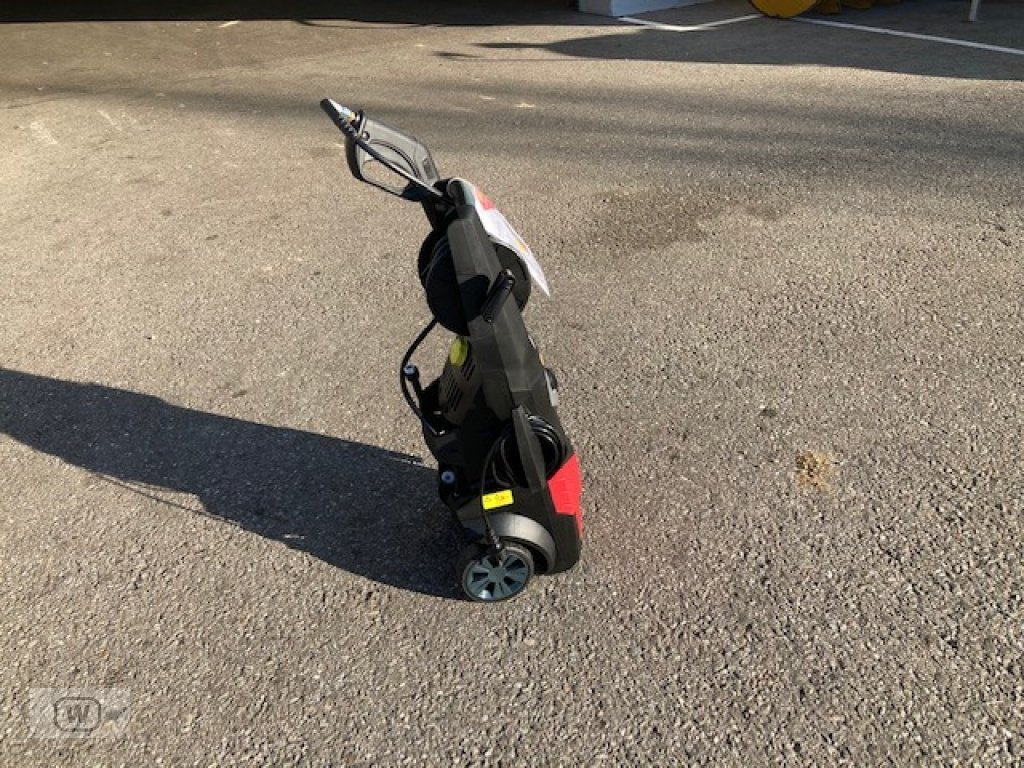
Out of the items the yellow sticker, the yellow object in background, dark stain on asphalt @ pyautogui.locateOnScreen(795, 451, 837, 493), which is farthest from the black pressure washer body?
the yellow object in background

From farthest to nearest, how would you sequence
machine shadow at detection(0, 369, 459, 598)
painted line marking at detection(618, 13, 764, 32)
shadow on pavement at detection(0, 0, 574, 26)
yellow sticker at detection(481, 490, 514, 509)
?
shadow on pavement at detection(0, 0, 574, 26) → painted line marking at detection(618, 13, 764, 32) → machine shadow at detection(0, 369, 459, 598) → yellow sticker at detection(481, 490, 514, 509)

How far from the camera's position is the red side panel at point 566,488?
2246 millimetres

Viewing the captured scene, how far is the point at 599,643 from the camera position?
225 centimetres

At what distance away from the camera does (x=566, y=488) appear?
89.5 inches

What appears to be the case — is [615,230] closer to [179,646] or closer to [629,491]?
[629,491]

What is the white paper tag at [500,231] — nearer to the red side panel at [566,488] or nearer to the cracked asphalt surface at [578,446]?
the red side panel at [566,488]

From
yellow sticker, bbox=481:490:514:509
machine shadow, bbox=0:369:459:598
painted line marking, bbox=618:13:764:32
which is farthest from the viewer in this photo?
painted line marking, bbox=618:13:764:32

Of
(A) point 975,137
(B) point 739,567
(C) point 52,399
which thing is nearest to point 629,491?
(B) point 739,567

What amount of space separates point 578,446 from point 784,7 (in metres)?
7.60

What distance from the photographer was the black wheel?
2.28m

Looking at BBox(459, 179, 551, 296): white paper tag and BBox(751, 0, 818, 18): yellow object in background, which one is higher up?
BBox(751, 0, 818, 18): yellow object in background

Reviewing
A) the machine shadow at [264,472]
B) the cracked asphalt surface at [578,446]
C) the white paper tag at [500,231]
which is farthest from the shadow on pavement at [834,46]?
the white paper tag at [500,231]

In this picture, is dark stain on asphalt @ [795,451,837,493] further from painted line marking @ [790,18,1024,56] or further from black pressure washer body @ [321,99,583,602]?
painted line marking @ [790,18,1024,56]

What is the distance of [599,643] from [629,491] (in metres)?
0.63
